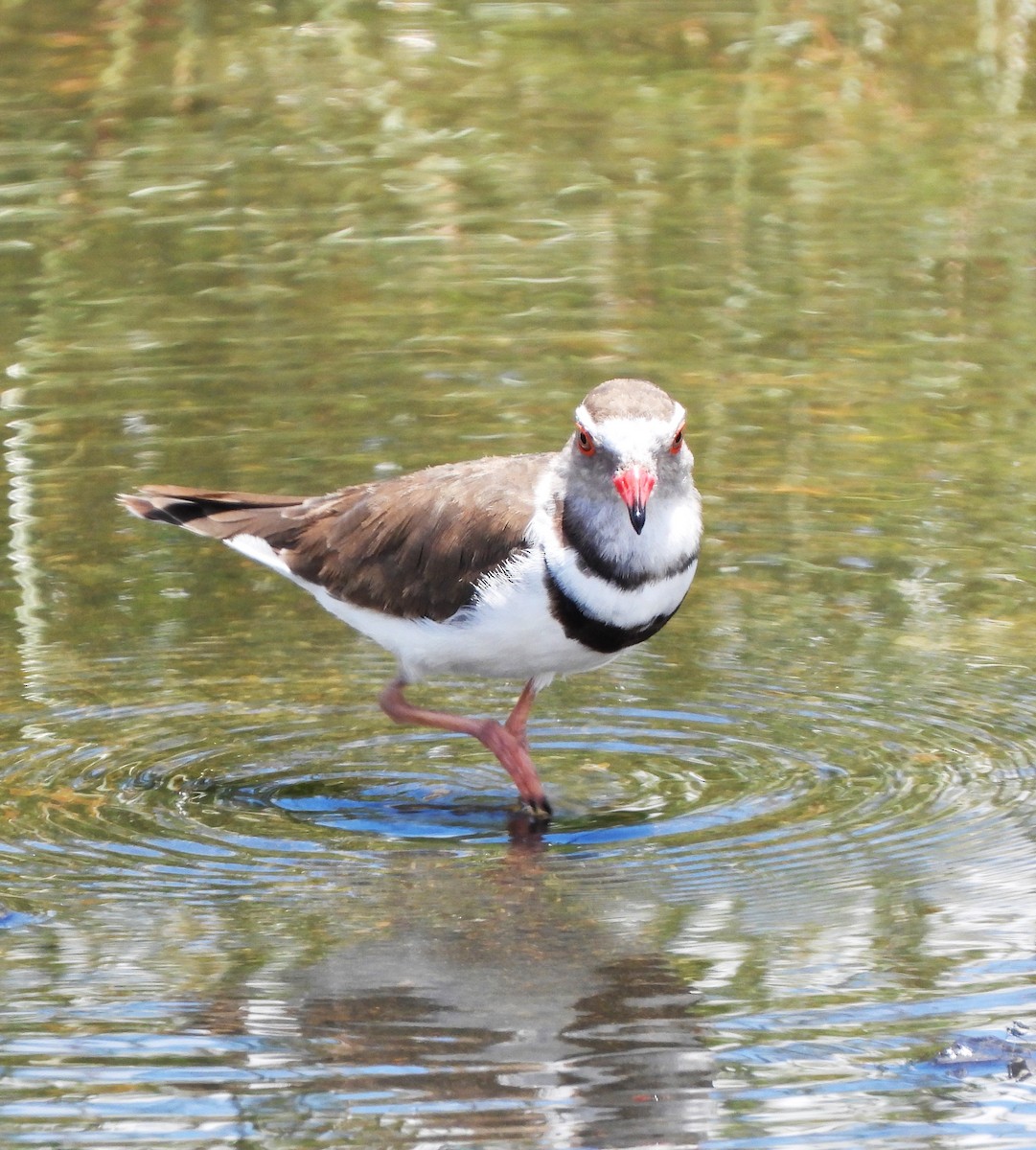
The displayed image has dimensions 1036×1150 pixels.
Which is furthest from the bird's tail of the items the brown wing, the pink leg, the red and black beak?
the red and black beak

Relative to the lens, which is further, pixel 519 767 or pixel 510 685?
pixel 510 685

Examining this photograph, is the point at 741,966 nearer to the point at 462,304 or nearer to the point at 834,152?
the point at 462,304

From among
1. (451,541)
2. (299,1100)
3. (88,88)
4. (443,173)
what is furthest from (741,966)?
(88,88)

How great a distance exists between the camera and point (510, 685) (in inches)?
340

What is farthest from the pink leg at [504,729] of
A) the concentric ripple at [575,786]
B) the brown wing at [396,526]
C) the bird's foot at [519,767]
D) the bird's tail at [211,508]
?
the bird's tail at [211,508]

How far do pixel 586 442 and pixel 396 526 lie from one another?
1.07 metres

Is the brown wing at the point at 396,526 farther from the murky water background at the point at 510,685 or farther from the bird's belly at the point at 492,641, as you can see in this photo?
the murky water background at the point at 510,685

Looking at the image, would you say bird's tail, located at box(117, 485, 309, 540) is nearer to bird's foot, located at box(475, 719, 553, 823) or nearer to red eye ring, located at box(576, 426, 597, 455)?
bird's foot, located at box(475, 719, 553, 823)

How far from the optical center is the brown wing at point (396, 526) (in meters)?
7.47

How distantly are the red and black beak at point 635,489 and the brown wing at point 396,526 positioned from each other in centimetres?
50

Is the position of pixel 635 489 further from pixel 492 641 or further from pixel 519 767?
pixel 519 767

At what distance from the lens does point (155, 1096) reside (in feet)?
17.4

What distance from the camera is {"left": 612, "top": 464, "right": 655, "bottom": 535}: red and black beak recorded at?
22.3 ft

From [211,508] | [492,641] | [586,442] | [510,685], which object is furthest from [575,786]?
[211,508]
